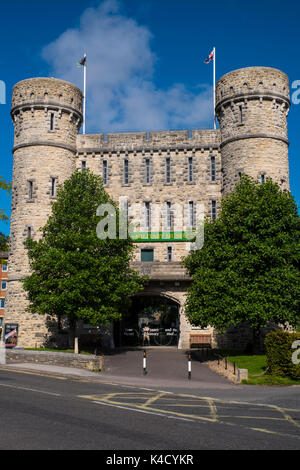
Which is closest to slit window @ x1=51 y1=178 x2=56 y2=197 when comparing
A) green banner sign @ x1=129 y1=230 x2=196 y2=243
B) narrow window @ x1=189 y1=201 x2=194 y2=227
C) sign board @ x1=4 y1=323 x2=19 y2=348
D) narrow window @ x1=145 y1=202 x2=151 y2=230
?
green banner sign @ x1=129 y1=230 x2=196 y2=243

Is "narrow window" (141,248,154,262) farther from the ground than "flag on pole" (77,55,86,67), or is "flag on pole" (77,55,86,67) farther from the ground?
"flag on pole" (77,55,86,67)

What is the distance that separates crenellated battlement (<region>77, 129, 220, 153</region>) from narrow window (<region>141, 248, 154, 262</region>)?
28.6 ft

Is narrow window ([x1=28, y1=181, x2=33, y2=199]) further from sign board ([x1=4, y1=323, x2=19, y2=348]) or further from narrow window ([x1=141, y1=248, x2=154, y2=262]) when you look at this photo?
sign board ([x1=4, y1=323, x2=19, y2=348])

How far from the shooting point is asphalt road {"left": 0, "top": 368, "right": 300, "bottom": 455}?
8.25m

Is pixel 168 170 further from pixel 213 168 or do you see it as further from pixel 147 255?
pixel 147 255

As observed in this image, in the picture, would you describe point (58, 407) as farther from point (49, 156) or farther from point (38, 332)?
point (49, 156)

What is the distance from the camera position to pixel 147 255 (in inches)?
1539

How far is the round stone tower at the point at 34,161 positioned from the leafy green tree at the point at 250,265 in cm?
1409

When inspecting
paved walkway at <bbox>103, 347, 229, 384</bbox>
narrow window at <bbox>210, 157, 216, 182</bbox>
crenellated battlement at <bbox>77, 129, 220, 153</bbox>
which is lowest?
paved walkway at <bbox>103, 347, 229, 384</bbox>

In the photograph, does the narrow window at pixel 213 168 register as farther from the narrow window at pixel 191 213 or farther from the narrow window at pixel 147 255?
the narrow window at pixel 147 255

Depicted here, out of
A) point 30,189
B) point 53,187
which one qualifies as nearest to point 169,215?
point 53,187

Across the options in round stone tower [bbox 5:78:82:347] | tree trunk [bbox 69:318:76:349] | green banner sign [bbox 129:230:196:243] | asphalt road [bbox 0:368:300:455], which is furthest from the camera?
green banner sign [bbox 129:230:196:243]

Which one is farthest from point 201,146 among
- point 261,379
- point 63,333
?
point 261,379

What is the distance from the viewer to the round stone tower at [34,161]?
35781mm
